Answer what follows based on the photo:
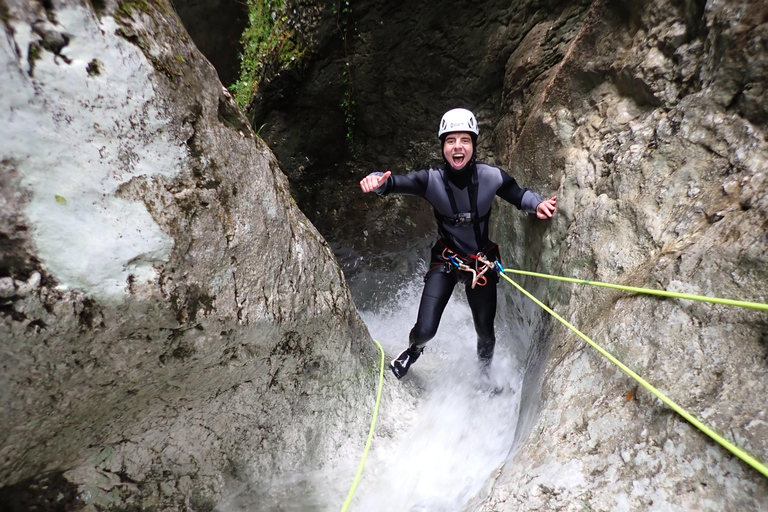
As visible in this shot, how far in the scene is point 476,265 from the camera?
347 cm

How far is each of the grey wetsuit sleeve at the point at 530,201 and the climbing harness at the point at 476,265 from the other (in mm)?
529

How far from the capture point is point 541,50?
405cm

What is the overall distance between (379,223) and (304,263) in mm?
3693

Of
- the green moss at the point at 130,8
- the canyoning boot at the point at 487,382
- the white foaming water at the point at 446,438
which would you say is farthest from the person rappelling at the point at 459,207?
the green moss at the point at 130,8

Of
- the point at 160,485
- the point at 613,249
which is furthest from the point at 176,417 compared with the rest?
the point at 613,249

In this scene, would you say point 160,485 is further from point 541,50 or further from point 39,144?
point 541,50

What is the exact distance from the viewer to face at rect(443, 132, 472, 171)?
3.34 meters

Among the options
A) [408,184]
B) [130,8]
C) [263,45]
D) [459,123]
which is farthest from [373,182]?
[263,45]

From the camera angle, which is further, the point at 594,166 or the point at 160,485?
the point at 594,166

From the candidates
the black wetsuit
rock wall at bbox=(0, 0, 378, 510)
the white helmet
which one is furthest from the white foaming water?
the white helmet

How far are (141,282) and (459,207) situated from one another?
2408mm

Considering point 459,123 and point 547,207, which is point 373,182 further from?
point 547,207

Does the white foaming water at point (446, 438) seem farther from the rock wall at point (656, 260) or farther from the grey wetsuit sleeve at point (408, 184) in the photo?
the grey wetsuit sleeve at point (408, 184)

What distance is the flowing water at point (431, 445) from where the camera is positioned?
2.82 metres
